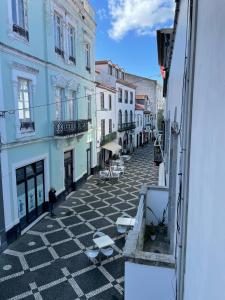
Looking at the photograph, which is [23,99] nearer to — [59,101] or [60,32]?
[59,101]

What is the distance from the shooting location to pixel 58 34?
45.0ft

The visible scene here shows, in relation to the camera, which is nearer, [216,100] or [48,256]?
[216,100]

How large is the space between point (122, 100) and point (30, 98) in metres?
20.7

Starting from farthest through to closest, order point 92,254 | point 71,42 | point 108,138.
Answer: point 108,138
point 71,42
point 92,254

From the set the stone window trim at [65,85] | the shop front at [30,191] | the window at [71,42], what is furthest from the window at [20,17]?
the shop front at [30,191]

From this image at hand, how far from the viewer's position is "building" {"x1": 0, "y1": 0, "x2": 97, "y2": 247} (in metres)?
9.42

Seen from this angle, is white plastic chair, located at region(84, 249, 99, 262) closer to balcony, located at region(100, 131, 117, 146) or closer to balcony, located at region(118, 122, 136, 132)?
balcony, located at region(100, 131, 117, 146)

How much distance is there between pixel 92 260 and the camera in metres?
8.70

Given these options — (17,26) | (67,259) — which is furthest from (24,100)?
(67,259)

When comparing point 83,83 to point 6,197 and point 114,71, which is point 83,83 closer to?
point 6,197

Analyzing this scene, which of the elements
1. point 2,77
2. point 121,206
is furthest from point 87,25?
point 121,206

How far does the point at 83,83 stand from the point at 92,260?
1255cm

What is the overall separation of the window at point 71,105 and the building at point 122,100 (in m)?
12.3

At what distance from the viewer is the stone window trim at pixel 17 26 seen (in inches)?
364
